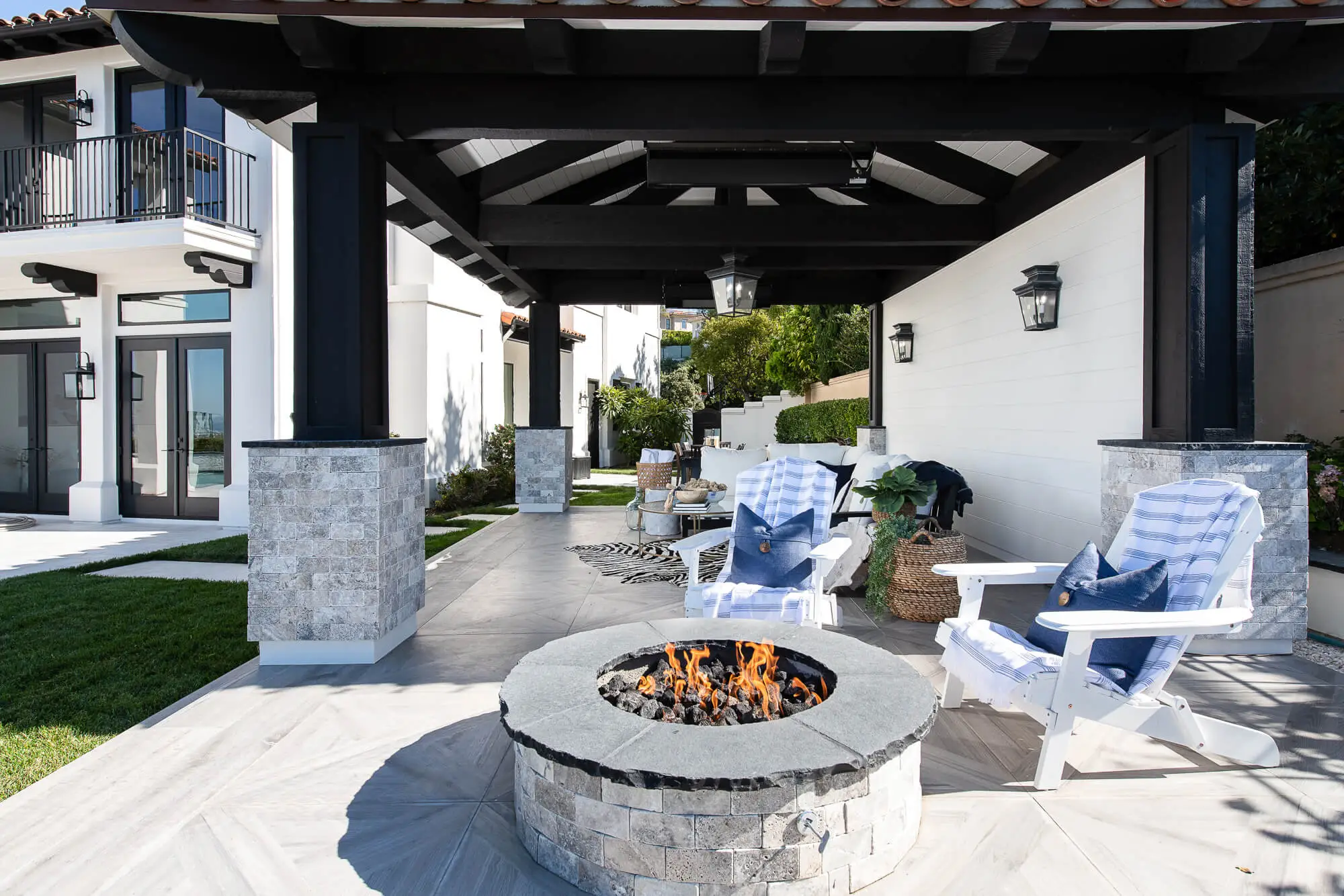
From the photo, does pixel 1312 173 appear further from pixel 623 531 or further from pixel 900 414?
pixel 623 531

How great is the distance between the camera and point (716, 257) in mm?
7664

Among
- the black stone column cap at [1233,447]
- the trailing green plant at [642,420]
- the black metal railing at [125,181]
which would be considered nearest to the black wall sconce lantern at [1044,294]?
the black stone column cap at [1233,447]

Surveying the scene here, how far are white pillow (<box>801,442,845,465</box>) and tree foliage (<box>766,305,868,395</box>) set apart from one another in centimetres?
557

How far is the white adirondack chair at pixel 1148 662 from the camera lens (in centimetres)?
246

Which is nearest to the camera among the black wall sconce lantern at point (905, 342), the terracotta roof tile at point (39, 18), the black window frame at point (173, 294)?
the terracotta roof tile at point (39, 18)

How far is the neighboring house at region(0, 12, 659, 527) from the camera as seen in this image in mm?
8336

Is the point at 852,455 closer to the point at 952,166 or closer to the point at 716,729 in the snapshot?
the point at 952,166

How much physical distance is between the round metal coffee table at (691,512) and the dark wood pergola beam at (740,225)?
2.26 m

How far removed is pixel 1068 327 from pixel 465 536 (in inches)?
230

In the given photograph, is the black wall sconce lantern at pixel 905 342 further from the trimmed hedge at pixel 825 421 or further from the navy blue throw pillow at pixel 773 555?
the navy blue throw pillow at pixel 773 555

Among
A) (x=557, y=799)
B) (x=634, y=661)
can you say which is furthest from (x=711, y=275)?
(x=557, y=799)

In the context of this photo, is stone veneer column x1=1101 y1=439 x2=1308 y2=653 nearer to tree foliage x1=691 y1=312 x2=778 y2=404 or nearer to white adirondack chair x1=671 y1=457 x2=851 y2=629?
white adirondack chair x1=671 y1=457 x2=851 y2=629

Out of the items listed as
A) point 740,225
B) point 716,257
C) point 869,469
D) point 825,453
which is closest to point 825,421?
point 825,453

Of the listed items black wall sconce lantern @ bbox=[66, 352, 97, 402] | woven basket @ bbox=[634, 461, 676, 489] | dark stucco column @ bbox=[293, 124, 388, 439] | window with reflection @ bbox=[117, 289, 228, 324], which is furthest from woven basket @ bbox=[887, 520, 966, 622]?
black wall sconce lantern @ bbox=[66, 352, 97, 402]
